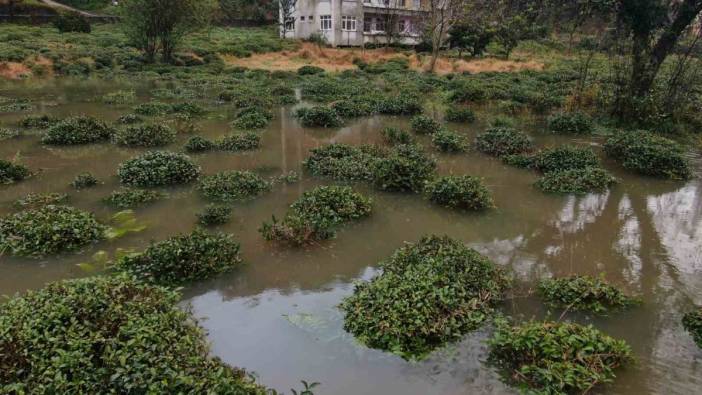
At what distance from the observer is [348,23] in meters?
48.0

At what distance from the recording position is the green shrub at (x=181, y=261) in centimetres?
695

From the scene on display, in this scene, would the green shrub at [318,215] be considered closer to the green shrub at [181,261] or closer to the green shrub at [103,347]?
the green shrub at [181,261]

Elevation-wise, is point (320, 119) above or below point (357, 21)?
below

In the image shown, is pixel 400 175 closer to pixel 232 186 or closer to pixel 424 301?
pixel 232 186

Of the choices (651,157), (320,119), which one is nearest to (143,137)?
(320,119)

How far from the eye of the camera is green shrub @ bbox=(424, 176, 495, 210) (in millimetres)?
9852

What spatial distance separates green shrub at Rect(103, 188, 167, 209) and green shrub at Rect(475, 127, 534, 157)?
29.5 feet

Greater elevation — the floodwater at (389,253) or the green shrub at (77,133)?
the green shrub at (77,133)

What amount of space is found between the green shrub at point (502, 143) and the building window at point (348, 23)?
36210 mm

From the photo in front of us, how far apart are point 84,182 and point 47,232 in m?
3.35

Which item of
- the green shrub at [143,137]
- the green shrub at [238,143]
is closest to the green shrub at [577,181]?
the green shrub at [238,143]

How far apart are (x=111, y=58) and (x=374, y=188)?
2777 centimetres

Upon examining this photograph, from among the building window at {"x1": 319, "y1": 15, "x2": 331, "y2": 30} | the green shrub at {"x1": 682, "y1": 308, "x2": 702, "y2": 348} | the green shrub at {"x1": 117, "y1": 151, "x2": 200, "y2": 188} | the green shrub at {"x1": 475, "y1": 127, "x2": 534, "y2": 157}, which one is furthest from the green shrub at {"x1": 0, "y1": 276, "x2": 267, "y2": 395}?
the building window at {"x1": 319, "y1": 15, "x2": 331, "y2": 30}

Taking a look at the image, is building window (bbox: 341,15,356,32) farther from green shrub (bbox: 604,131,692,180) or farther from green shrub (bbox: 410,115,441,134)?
green shrub (bbox: 604,131,692,180)
